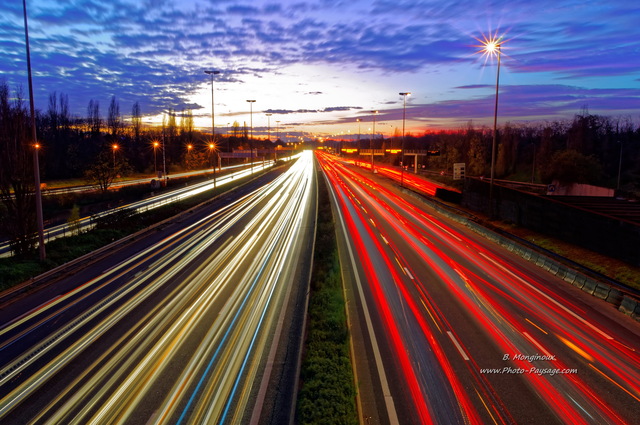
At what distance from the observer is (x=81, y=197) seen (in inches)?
1898

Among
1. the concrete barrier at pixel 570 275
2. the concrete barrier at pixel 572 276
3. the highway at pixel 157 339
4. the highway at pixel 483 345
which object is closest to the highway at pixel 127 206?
the highway at pixel 157 339

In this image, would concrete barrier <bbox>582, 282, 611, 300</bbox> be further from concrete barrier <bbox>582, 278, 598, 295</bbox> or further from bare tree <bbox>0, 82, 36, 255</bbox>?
bare tree <bbox>0, 82, 36, 255</bbox>

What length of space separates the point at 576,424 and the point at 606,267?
54.0 ft

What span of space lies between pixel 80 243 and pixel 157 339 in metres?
15.0

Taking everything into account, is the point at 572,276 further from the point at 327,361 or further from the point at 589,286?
the point at 327,361

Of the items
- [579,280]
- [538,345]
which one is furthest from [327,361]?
[579,280]

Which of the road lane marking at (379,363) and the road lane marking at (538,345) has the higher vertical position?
the road lane marking at (538,345)

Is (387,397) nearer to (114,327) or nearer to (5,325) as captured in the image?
(114,327)

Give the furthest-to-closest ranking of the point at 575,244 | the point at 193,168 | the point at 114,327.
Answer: the point at 193,168, the point at 575,244, the point at 114,327

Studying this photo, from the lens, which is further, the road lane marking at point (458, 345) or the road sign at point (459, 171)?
the road sign at point (459, 171)

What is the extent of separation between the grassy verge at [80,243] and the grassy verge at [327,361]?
12.9m

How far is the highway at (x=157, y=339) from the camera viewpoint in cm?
929

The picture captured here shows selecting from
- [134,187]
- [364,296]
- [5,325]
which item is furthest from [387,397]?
[134,187]

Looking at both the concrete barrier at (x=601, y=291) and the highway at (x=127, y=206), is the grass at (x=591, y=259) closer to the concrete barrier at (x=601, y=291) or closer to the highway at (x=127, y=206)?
the concrete barrier at (x=601, y=291)
